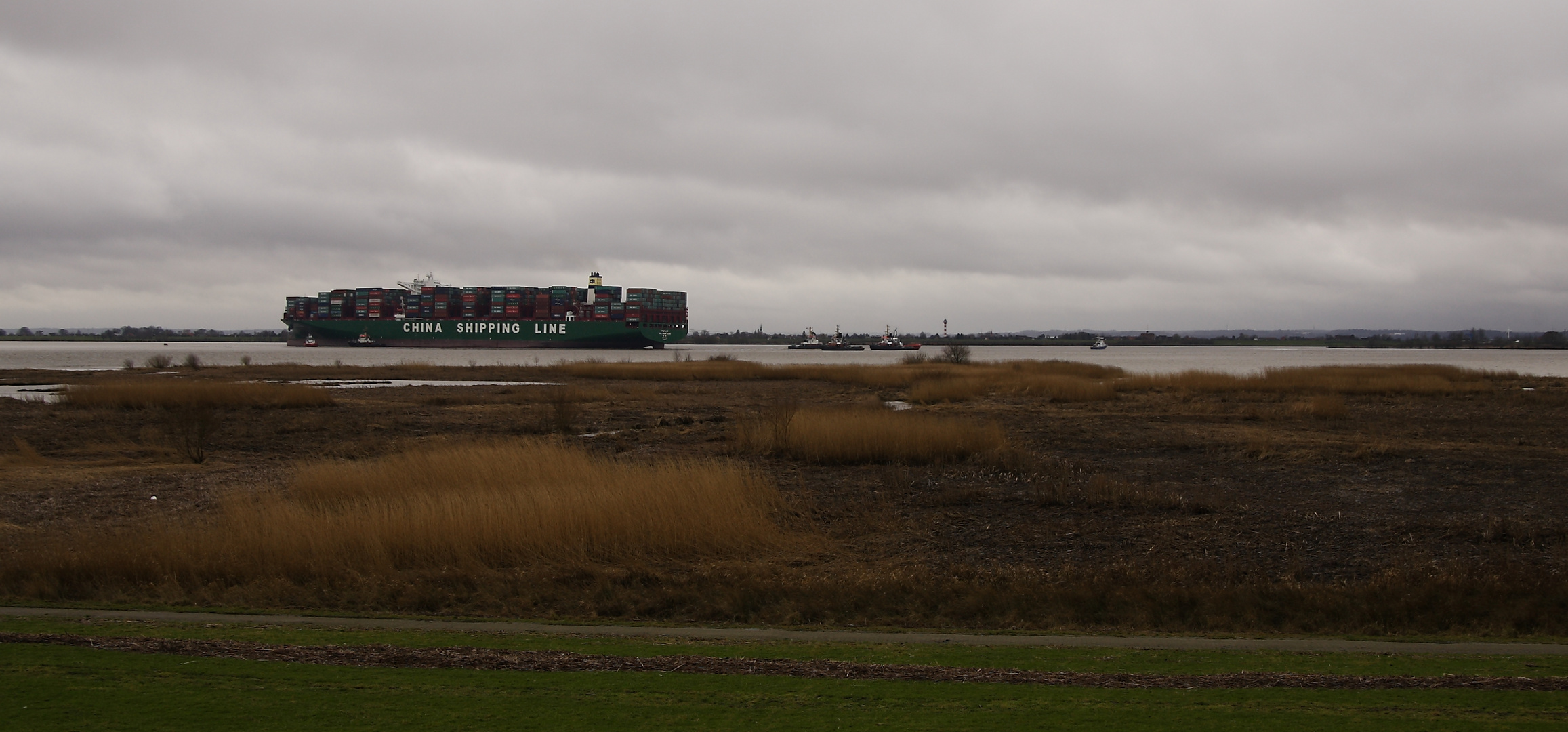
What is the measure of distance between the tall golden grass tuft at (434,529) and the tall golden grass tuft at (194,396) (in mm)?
20858

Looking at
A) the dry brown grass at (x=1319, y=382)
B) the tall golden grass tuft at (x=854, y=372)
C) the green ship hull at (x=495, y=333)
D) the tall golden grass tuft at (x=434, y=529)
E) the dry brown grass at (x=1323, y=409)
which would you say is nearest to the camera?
the tall golden grass tuft at (x=434, y=529)

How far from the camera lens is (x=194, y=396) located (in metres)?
31.0

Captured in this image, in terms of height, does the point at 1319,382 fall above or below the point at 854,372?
Answer: below

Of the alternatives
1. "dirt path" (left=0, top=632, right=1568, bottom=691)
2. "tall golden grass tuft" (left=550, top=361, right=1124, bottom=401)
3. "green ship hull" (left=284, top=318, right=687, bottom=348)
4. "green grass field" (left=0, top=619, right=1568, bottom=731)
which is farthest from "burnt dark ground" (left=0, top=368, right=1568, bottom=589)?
"green ship hull" (left=284, top=318, right=687, bottom=348)

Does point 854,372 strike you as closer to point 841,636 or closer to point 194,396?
point 194,396

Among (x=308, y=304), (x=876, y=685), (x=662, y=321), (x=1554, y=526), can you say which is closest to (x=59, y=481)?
(x=876, y=685)

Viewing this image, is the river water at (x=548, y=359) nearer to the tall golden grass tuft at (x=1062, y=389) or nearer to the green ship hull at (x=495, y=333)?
the green ship hull at (x=495, y=333)

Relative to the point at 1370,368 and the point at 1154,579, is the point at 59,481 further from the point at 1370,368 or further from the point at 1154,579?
the point at 1370,368

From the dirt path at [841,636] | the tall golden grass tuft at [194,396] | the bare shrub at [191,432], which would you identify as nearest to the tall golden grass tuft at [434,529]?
the dirt path at [841,636]

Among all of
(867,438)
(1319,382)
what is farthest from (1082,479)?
(1319,382)

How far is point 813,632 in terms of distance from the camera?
714 cm

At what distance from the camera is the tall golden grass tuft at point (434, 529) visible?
30.9ft

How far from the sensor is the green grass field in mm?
4422

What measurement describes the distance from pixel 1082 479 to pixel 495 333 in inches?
5073
